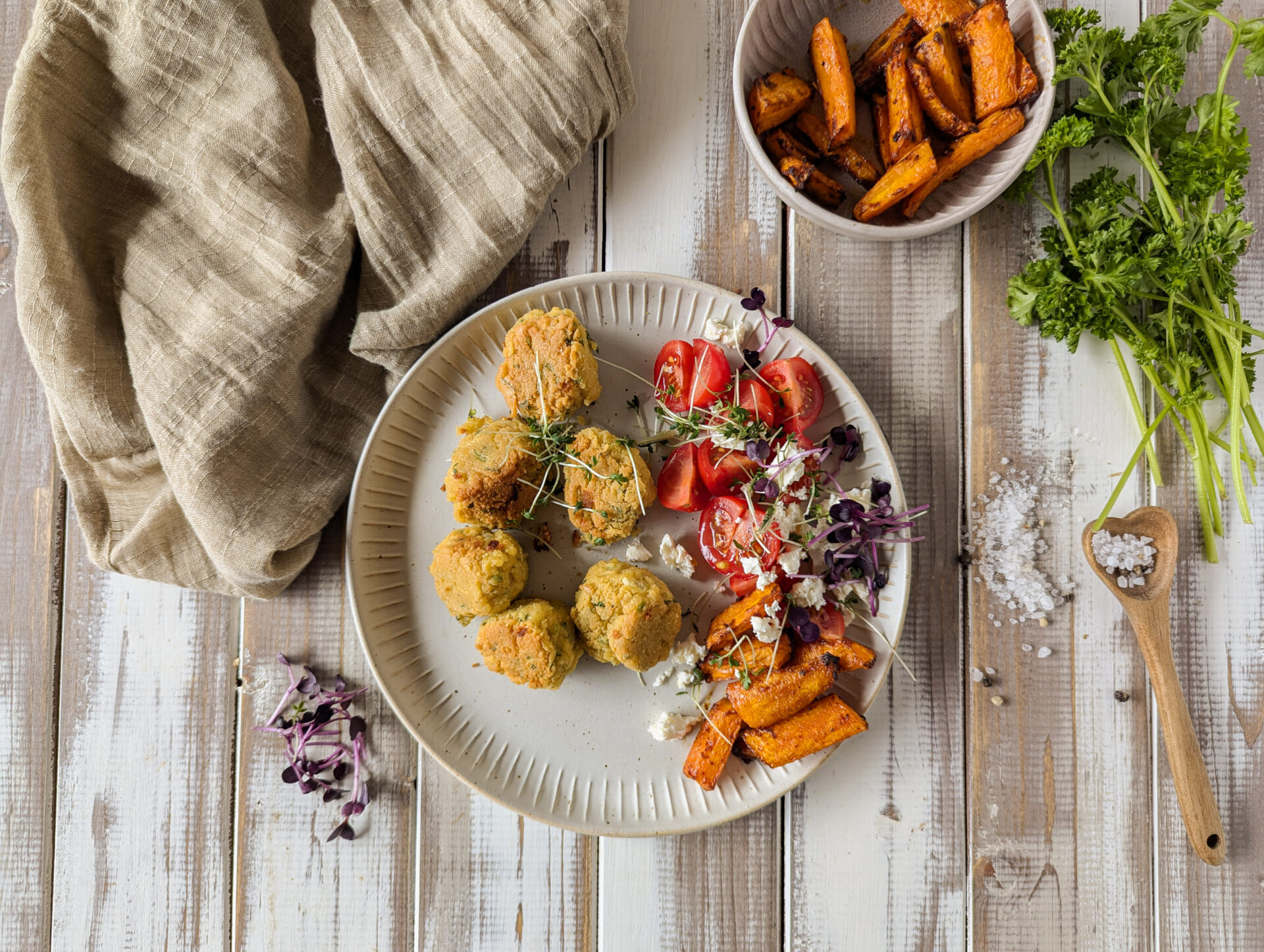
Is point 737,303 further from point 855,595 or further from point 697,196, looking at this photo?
point 855,595

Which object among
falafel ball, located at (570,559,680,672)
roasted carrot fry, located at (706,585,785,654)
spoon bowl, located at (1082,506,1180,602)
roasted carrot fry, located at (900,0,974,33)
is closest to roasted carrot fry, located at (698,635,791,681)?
roasted carrot fry, located at (706,585,785,654)

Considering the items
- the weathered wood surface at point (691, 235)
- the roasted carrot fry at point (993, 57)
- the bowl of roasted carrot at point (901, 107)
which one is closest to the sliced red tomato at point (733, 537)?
the weathered wood surface at point (691, 235)

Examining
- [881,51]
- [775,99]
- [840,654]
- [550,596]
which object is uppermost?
[881,51]

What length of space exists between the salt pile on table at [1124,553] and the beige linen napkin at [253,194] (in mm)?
1655

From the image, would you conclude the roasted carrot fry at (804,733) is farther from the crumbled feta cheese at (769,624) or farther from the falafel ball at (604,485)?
the falafel ball at (604,485)

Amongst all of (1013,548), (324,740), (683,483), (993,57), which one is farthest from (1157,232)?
(324,740)

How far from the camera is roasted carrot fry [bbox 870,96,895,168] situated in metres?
1.82

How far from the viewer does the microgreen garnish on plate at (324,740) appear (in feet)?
6.47

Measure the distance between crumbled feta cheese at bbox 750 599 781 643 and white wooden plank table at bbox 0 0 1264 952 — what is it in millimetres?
463

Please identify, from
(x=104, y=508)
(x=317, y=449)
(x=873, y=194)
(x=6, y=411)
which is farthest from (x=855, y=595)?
(x=6, y=411)

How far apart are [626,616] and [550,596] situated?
292mm

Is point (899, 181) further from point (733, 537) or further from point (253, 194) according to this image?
point (253, 194)

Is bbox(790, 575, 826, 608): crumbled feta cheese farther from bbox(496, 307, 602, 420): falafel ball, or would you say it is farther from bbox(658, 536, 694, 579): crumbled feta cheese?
bbox(496, 307, 602, 420): falafel ball

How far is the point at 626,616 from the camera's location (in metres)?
1.68
